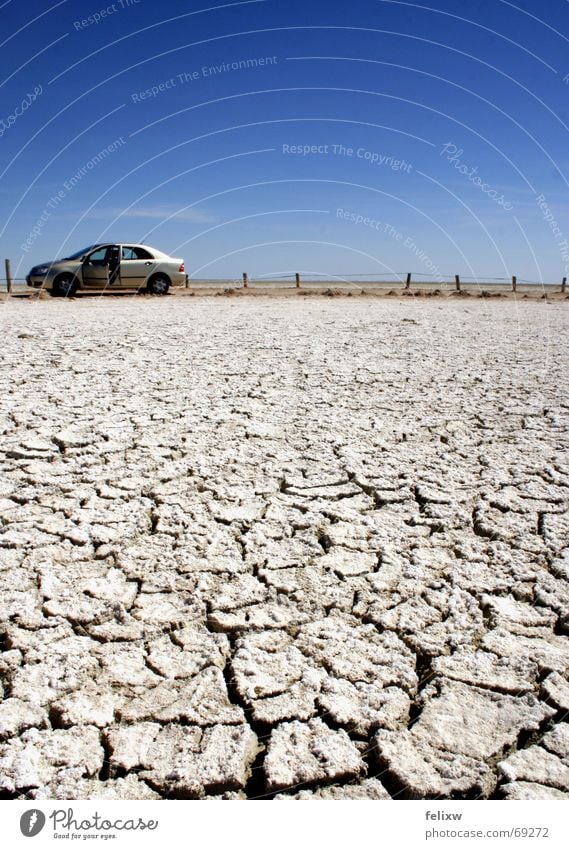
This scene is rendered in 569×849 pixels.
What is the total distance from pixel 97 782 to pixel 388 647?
1.13m

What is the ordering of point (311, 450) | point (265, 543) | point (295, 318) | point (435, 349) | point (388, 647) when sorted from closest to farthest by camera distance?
point (388, 647), point (265, 543), point (311, 450), point (435, 349), point (295, 318)

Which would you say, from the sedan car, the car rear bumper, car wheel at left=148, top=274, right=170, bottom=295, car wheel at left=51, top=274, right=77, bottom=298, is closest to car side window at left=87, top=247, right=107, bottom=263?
the sedan car

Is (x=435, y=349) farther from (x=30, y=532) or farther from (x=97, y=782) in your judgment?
(x=97, y=782)

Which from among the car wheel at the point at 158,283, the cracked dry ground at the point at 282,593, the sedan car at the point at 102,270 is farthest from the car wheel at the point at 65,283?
the cracked dry ground at the point at 282,593

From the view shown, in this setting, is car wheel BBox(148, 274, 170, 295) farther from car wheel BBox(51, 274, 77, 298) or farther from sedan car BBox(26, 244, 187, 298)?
car wheel BBox(51, 274, 77, 298)

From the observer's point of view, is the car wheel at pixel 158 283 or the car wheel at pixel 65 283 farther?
the car wheel at pixel 158 283

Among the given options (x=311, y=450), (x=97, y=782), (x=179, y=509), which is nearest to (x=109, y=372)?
(x=311, y=450)

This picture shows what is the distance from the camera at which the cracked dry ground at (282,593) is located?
6.84 ft

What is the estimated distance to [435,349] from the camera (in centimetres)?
900
